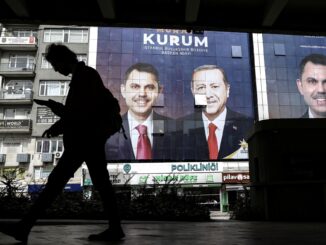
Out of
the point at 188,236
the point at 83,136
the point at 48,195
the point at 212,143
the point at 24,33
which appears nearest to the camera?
the point at 48,195

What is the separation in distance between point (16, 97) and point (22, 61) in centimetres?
378

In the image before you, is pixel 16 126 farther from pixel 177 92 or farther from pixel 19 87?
pixel 177 92

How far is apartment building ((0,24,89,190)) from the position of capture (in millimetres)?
37188

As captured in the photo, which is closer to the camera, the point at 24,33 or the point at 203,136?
the point at 203,136

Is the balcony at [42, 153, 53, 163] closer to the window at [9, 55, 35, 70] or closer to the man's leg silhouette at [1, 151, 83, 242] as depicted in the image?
the window at [9, 55, 35, 70]

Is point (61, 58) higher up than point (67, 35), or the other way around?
point (67, 35)

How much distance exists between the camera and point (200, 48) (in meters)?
41.8

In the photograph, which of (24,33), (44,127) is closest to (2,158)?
(44,127)

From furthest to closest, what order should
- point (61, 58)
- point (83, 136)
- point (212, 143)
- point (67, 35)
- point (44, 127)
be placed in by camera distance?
point (67, 35) → point (212, 143) → point (44, 127) → point (61, 58) → point (83, 136)

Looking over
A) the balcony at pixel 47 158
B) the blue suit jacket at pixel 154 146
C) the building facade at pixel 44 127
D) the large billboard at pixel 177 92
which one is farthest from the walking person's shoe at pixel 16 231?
the blue suit jacket at pixel 154 146

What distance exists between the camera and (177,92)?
4019 centimetres

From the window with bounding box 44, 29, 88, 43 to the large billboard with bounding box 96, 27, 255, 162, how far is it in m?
1.65

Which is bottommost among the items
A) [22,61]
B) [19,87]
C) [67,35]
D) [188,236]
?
[188,236]

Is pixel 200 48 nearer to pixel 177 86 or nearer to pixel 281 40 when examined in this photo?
pixel 177 86
